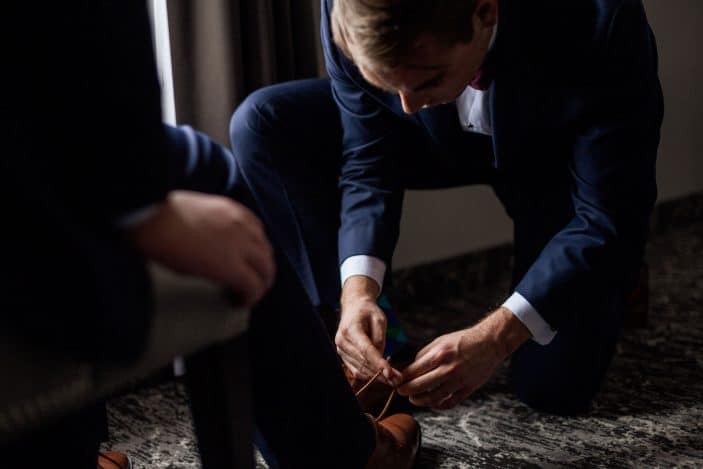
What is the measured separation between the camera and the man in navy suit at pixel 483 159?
1007 mm

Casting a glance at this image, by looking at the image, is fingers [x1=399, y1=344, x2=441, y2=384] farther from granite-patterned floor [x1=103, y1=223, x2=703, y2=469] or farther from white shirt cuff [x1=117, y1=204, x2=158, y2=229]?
white shirt cuff [x1=117, y1=204, x2=158, y2=229]

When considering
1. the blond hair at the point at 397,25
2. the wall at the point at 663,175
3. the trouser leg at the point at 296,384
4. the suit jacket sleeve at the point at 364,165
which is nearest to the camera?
the trouser leg at the point at 296,384

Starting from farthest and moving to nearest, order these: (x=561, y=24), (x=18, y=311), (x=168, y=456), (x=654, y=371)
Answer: (x=654, y=371)
(x=168, y=456)
(x=561, y=24)
(x=18, y=311)

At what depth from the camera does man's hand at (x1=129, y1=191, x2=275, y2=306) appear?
522mm

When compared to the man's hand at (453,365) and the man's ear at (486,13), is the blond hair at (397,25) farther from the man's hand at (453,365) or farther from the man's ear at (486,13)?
the man's hand at (453,365)

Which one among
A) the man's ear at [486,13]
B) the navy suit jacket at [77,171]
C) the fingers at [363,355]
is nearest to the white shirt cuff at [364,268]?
the fingers at [363,355]

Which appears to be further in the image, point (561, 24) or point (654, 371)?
point (654, 371)

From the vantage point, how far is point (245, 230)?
0.56 meters

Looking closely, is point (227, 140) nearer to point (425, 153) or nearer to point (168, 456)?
point (425, 153)

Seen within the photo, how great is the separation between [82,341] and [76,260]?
47mm

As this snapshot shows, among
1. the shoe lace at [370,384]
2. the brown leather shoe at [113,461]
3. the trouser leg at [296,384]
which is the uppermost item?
the trouser leg at [296,384]

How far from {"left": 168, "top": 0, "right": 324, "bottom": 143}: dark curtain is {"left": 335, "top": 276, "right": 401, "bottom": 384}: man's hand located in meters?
0.45

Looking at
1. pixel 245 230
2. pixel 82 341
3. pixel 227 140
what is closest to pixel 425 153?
pixel 227 140

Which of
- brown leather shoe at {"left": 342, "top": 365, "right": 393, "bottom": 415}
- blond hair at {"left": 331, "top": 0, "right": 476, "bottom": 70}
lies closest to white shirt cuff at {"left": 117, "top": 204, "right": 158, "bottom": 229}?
blond hair at {"left": 331, "top": 0, "right": 476, "bottom": 70}
